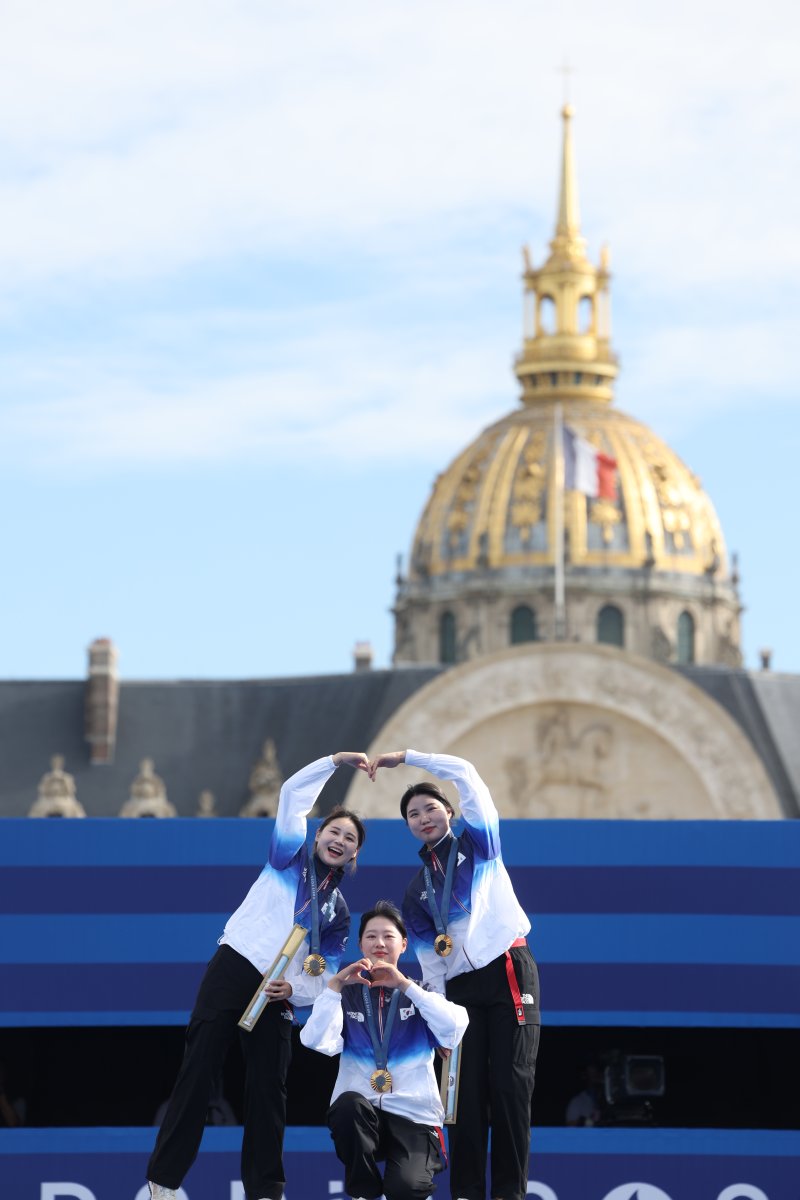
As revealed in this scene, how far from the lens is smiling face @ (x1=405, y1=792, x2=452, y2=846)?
17.0 m

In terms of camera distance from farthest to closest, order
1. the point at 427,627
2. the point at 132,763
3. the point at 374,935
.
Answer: the point at 427,627, the point at 132,763, the point at 374,935

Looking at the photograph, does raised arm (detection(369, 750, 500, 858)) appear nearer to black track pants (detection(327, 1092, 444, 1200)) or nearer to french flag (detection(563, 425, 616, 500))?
black track pants (detection(327, 1092, 444, 1200))

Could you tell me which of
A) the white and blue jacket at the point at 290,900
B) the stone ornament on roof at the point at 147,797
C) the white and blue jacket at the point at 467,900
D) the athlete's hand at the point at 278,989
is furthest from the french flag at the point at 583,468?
the athlete's hand at the point at 278,989

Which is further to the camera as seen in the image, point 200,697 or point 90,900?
point 200,697

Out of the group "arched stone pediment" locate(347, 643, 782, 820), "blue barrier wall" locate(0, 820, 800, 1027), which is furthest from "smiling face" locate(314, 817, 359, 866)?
"arched stone pediment" locate(347, 643, 782, 820)

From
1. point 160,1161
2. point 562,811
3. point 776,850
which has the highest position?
point 562,811

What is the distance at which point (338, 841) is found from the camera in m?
→ 17.1

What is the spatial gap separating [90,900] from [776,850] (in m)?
4.79

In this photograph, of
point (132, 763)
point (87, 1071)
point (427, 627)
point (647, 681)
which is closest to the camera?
point (87, 1071)

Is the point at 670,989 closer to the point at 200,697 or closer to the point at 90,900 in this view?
the point at 90,900

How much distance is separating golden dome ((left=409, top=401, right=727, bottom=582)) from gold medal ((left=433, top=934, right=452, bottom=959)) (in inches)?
4397

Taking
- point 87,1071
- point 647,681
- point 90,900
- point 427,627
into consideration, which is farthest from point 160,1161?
point 427,627

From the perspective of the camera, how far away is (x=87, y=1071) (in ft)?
72.9

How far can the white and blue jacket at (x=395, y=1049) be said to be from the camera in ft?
54.2
